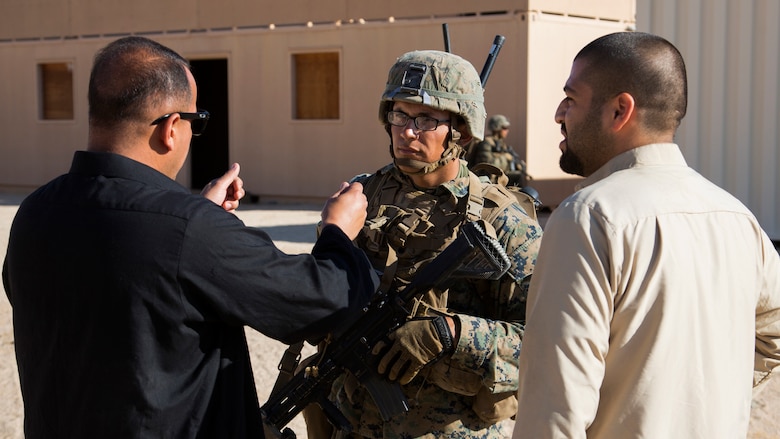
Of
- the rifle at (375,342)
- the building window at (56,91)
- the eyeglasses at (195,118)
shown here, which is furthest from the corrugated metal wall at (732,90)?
the building window at (56,91)

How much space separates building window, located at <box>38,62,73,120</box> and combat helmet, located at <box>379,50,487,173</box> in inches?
644

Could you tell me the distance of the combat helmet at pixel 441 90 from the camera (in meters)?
3.00

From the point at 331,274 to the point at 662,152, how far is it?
2.40ft

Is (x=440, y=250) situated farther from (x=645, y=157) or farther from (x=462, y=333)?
(x=645, y=157)

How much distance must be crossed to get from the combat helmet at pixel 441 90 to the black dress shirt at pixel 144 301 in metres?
1.06

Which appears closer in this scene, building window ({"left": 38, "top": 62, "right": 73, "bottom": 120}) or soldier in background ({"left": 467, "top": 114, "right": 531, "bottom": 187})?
soldier in background ({"left": 467, "top": 114, "right": 531, "bottom": 187})

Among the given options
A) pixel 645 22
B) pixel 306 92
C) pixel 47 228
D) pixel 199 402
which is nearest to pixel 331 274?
pixel 199 402

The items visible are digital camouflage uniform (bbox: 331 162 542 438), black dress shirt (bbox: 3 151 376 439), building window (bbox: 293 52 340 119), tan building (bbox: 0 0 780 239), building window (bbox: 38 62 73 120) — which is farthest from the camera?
building window (bbox: 38 62 73 120)

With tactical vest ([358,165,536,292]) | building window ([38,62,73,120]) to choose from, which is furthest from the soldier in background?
tactical vest ([358,165,536,292])

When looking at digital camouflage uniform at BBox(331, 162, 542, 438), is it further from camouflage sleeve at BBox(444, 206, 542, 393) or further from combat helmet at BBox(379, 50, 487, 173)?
combat helmet at BBox(379, 50, 487, 173)

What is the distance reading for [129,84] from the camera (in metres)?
2.03

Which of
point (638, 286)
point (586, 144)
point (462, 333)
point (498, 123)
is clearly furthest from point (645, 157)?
point (498, 123)

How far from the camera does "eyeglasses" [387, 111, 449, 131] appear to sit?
3025 mm

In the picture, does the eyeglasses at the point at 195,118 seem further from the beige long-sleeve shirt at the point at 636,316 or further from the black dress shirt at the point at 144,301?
the beige long-sleeve shirt at the point at 636,316
